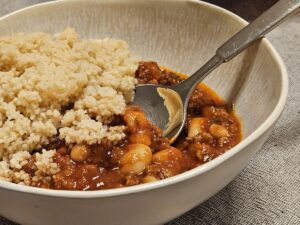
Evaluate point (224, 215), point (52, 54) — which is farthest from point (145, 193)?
point (52, 54)

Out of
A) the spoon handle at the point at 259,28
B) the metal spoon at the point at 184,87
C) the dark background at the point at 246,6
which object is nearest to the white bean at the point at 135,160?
the metal spoon at the point at 184,87

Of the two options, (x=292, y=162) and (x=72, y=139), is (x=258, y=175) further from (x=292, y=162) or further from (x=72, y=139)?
(x=72, y=139)

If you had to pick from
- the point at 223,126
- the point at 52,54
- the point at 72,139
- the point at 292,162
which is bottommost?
the point at 292,162

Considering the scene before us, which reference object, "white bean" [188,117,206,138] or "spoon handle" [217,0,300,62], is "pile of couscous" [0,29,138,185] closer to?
"white bean" [188,117,206,138]

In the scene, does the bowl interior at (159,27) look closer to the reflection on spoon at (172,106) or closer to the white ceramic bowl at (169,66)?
the white ceramic bowl at (169,66)

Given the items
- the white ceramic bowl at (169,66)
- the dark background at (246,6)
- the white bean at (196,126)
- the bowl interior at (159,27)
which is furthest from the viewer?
the dark background at (246,6)

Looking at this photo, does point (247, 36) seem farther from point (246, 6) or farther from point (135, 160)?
point (246, 6)
